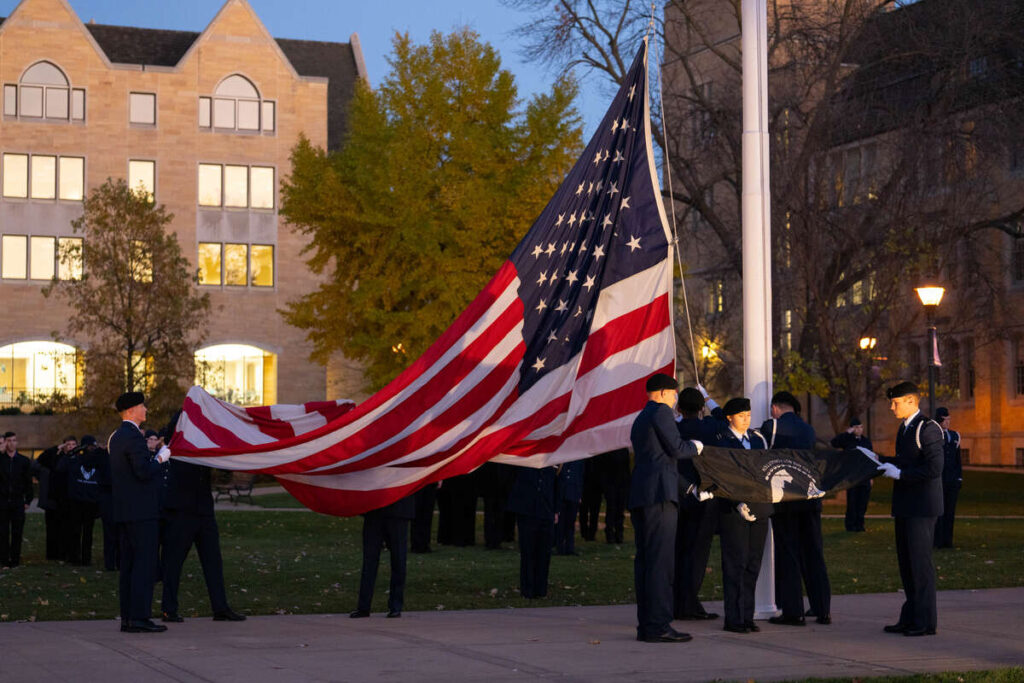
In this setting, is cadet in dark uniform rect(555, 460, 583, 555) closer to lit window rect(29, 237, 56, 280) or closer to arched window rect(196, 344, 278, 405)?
arched window rect(196, 344, 278, 405)

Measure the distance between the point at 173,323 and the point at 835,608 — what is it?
102 feet

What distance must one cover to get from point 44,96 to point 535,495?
147ft

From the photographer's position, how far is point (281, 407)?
45.8ft

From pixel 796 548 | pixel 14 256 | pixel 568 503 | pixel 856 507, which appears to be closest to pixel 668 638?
pixel 796 548

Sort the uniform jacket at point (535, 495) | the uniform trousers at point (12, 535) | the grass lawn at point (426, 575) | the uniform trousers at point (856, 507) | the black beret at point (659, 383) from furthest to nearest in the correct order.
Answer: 1. the uniform trousers at point (856, 507)
2. the uniform trousers at point (12, 535)
3. the uniform jacket at point (535, 495)
4. the grass lawn at point (426, 575)
5. the black beret at point (659, 383)

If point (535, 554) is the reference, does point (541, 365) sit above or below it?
above

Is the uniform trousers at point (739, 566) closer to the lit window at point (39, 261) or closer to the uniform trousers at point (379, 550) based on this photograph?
the uniform trousers at point (379, 550)

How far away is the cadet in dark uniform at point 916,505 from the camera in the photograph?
11.6 m

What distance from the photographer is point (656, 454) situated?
11219 mm

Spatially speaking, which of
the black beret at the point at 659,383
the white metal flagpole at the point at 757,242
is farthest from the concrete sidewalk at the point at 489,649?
the black beret at the point at 659,383

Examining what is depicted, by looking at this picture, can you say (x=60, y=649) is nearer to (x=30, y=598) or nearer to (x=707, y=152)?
(x=30, y=598)

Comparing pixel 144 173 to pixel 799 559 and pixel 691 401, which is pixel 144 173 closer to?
pixel 691 401

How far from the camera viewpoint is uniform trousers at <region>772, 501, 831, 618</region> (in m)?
12.4

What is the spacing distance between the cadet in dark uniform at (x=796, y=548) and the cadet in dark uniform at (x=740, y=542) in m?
0.38
